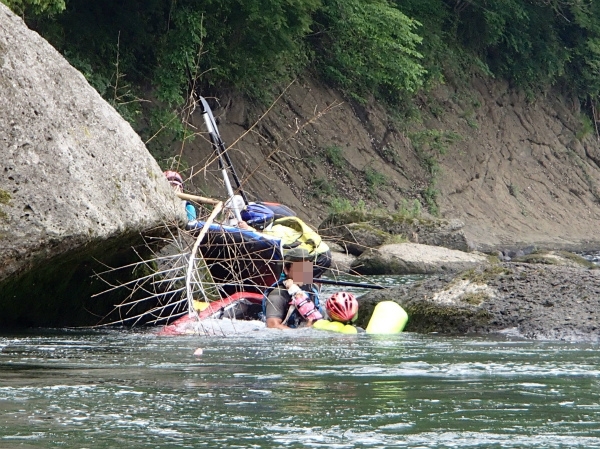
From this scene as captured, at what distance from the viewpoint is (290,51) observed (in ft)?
83.1

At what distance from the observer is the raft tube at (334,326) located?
11.4 metres

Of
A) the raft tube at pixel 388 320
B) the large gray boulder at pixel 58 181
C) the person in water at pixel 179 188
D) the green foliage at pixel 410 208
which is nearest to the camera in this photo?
the large gray boulder at pixel 58 181

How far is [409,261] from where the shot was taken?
69.9 feet

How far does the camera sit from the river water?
5512 mm

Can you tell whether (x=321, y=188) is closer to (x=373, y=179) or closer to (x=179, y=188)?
(x=373, y=179)

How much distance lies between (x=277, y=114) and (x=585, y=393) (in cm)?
2300

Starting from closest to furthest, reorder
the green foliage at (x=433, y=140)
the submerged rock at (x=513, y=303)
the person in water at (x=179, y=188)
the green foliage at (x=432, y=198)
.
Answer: the submerged rock at (x=513, y=303) < the person in water at (x=179, y=188) < the green foliage at (x=432, y=198) < the green foliage at (x=433, y=140)

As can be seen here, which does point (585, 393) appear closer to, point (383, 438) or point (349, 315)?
point (383, 438)

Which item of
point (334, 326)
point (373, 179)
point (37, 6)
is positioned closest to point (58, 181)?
point (334, 326)

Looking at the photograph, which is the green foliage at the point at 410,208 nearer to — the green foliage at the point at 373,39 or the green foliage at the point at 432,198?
the green foliage at the point at 432,198

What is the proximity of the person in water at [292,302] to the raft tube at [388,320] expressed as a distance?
525 millimetres

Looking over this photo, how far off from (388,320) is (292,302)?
2.96ft

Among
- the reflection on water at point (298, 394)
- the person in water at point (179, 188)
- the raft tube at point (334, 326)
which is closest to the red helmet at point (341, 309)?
the raft tube at point (334, 326)

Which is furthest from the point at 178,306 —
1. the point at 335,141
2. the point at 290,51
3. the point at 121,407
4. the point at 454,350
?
the point at 335,141
